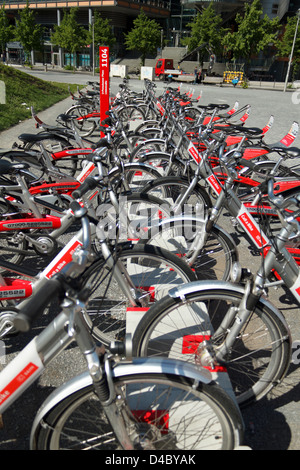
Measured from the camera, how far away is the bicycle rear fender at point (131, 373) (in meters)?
1.54

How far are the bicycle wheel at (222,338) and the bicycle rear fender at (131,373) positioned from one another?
535 mm

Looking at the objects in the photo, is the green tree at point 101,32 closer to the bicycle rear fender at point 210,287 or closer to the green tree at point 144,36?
the green tree at point 144,36

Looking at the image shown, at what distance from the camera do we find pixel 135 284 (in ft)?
9.98

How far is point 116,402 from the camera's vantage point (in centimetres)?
158

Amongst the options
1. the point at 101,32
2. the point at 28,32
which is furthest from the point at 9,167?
the point at 101,32

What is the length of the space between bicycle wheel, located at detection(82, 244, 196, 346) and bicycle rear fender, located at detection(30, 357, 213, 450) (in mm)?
837

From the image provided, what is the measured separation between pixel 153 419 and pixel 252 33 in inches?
1610

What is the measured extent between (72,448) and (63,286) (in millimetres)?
994

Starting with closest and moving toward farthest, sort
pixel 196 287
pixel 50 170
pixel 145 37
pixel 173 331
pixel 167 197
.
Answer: pixel 196 287 < pixel 173 331 < pixel 167 197 < pixel 50 170 < pixel 145 37

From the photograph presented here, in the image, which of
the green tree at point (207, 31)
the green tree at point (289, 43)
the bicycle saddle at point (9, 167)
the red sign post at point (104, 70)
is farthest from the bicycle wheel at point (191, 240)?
the green tree at point (289, 43)

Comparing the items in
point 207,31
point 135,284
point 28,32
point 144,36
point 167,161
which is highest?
point 207,31

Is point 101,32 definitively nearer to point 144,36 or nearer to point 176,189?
point 144,36
